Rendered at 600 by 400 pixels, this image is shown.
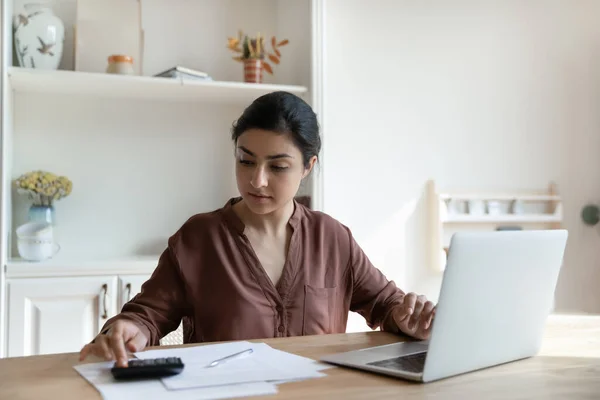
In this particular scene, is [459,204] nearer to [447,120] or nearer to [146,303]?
Result: [447,120]

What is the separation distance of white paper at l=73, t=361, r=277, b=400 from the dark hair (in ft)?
2.43

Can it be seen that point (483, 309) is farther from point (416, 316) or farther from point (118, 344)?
point (118, 344)

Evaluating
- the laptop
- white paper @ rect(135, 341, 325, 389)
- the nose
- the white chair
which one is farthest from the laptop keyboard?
the white chair

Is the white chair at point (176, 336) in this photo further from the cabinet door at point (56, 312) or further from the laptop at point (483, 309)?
the cabinet door at point (56, 312)

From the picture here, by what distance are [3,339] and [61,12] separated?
138cm

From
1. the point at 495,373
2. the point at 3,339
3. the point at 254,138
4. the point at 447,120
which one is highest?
the point at 447,120

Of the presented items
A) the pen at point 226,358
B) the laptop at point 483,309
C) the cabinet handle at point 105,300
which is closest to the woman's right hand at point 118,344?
the pen at point 226,358

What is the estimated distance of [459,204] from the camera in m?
3.31

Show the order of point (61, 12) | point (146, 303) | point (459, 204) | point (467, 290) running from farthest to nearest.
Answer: point (459, 204) → point (61, 12) → point (146, 303) → point (467, 290)

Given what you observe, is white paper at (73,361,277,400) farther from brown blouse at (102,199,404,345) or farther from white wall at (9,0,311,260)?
white wall at (9,0,311,260)

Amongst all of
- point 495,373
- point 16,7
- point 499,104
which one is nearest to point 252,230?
point 495,373

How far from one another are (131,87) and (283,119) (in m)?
1.32

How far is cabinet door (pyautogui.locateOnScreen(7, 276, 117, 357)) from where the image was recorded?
94.0 inches

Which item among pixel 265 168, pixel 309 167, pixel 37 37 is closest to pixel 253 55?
pixel 37 37
